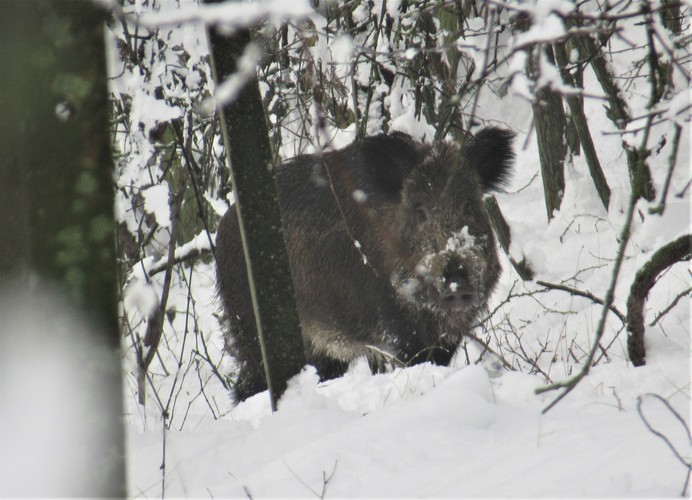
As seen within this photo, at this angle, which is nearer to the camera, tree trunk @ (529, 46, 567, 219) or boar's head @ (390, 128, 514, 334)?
boar's head @ (390, 128, 514, 334)

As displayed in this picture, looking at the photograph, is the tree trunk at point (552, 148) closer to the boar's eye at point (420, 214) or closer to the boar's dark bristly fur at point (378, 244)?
the boar's dark bristly fur at point (378, 244)

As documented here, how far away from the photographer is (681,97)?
6.71ft

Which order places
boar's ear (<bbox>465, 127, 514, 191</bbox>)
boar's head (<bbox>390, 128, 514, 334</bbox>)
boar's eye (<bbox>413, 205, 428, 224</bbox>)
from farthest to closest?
boar's ear (<bbox>465, 127, 514, 191</bbox>)
boar's eye (<bbox>413, 205, 428, 224</bbox>)
boar's head (<bbox>390, 128, 514, 334</bbox>)

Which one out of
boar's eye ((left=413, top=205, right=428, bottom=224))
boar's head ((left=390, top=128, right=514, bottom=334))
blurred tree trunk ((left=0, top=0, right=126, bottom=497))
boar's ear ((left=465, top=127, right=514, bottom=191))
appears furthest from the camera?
boar's ear ((left=465, top=127, right=514, bottom=191))

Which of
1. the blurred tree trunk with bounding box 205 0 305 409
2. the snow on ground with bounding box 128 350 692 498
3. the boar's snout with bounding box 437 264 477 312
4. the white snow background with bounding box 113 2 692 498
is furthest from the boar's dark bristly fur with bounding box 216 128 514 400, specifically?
the snow on ground with bounding box 128 350 692 498

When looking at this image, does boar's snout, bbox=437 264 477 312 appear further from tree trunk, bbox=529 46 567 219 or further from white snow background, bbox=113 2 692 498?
tree trunk, bbox=529 46 567 219

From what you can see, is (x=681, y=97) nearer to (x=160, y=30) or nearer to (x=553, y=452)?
(x=553, y=452)

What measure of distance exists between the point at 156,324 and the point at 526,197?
712 centimetres

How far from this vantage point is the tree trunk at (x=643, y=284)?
3.32 metres

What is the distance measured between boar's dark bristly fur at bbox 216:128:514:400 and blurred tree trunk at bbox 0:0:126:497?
3.37 metres

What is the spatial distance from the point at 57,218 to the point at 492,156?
14.2ft

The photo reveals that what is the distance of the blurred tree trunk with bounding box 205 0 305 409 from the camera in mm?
3178

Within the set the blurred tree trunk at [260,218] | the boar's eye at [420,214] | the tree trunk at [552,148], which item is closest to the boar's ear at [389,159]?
the boar's eye at [420,214]

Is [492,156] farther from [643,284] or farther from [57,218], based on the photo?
[57,218]
